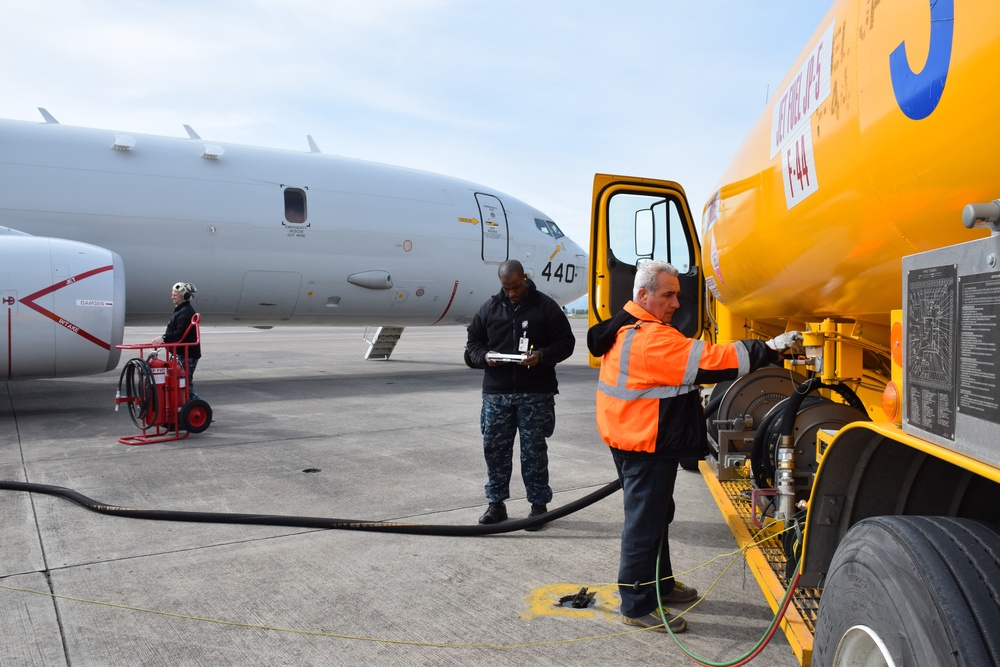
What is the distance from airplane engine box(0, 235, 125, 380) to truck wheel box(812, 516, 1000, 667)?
8.93 meters

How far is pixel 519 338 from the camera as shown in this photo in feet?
17.1

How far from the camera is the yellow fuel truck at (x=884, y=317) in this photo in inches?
67.1

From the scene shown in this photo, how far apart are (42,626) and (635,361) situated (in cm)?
293

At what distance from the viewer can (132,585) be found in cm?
404

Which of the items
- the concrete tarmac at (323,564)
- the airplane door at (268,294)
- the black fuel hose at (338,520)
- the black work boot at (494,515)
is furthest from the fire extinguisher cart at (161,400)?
the black work boot at (494,515)

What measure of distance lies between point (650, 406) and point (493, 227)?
433 inches

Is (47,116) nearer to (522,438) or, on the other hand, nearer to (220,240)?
(220,240)

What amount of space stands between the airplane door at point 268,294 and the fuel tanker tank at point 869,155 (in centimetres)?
912

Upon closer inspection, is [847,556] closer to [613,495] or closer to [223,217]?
[613,495]

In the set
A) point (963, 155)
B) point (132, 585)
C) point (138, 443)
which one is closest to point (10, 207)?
point (138, 443)

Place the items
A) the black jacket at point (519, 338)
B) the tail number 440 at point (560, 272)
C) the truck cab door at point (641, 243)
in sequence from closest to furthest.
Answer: the black jacket at point (519, 338)
the truck cab door at point (641, 243)
the tail number 440 at point (560, 272)

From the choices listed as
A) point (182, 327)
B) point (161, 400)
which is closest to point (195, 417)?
point (161, 400)

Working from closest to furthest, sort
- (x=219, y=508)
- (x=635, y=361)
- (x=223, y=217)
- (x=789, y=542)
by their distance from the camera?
1. (x=789, y=542)
2. (x=635, y=361)
3. (x=219, y=508)
4. (x=223, y=217)

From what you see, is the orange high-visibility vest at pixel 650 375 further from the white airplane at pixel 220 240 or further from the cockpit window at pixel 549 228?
the cockpit window at pixel 549 228
